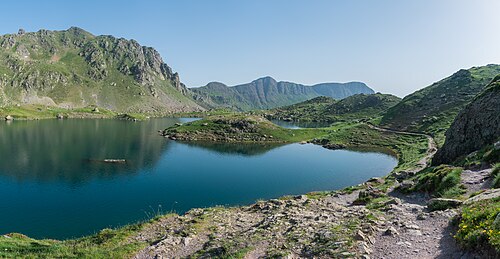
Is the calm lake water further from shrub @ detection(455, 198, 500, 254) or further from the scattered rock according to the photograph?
shrub @ detection(455, 198, 500, 254)

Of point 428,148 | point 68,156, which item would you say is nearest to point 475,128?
point 428,148

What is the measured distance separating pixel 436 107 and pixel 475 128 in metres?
138

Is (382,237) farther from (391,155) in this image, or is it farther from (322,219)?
(391,155)

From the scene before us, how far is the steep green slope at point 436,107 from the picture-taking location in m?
143

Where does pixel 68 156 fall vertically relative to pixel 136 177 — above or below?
above

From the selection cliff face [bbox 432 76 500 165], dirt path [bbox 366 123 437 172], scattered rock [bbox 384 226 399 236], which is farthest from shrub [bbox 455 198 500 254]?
dirt path [bbox 366 123 437 172]

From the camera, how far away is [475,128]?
152ft

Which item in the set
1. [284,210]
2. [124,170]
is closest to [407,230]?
[284,210]

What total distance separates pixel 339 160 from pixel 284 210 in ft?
266

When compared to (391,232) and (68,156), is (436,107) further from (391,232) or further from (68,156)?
(68,156)

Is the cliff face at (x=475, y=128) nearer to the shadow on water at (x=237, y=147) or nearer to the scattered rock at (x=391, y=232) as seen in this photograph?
the scattered rock at (x=391, y=232)

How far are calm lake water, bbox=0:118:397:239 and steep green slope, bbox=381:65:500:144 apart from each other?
48322 millimetres

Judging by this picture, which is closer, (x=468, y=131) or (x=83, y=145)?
(x=468, y=131)

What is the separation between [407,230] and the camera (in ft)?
66.2
